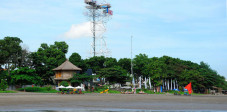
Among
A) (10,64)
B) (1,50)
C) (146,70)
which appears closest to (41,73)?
(10,64)

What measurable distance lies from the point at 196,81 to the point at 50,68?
3903 cm

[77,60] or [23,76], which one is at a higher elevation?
[77,60]

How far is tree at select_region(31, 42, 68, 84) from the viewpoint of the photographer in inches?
2756

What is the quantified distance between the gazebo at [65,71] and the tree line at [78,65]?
273 centimetres

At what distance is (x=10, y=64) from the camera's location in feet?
226

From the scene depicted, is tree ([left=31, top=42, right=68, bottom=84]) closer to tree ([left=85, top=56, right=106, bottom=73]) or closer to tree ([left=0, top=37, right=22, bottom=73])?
tree ([left=0, top=37, right=22, bottom=73])

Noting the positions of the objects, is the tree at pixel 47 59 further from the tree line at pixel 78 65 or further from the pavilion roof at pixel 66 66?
the pavilion roof at pixel 66 66

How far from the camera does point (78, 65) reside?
244 feet

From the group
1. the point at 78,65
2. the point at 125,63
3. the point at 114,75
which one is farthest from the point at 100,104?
the point at 125,63

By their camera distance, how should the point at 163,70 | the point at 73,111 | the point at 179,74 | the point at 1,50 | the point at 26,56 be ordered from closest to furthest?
the point at 73,111 < the point at 1,50 < the point at 26,56 < the point at 163,70 < the point at 179,74

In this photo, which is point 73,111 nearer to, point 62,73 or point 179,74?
point 62,73

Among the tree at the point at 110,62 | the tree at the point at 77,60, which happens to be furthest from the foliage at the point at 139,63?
the tree at the point at 77,60

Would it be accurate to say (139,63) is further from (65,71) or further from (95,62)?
(65,71)

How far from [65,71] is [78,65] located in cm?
676
